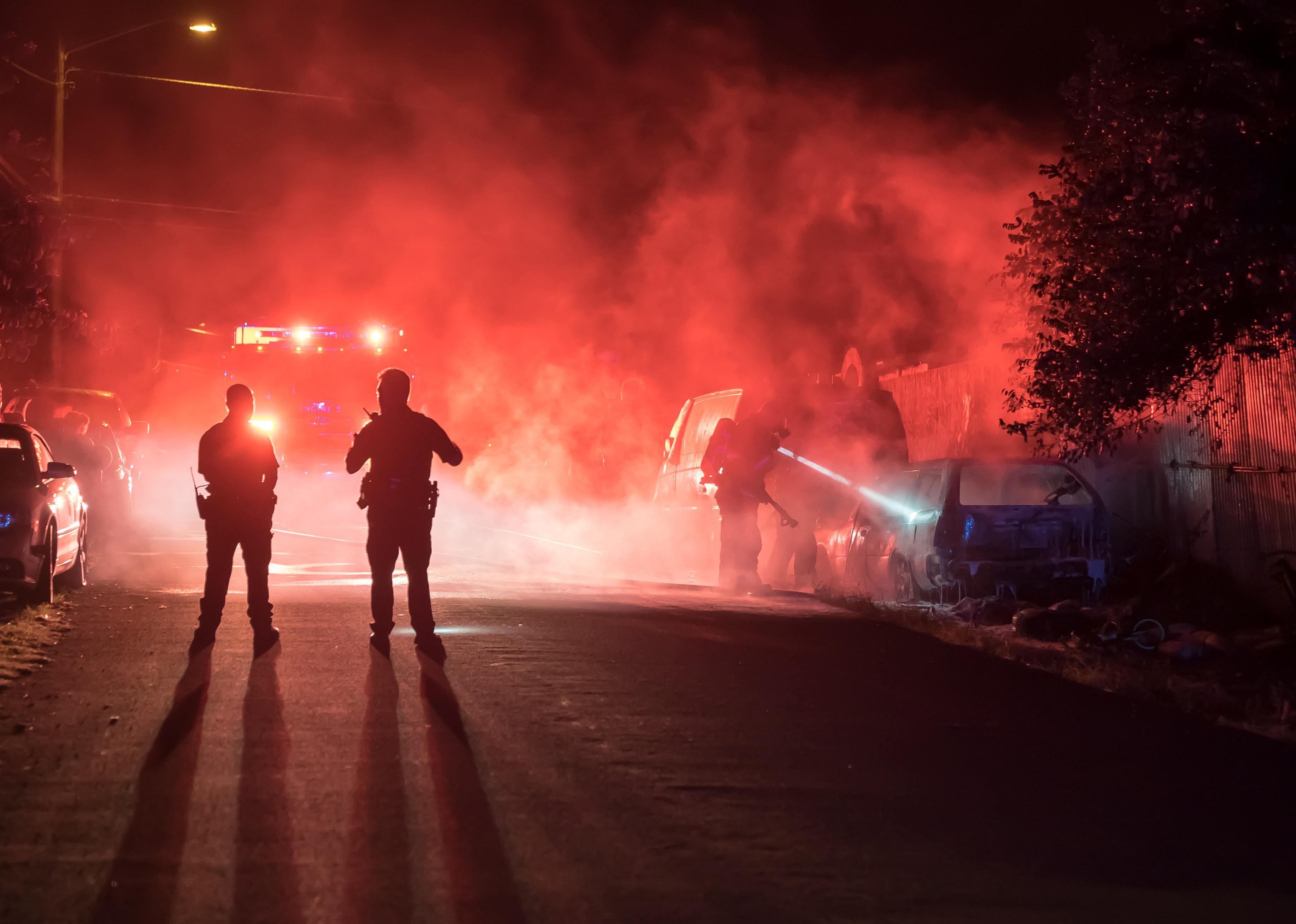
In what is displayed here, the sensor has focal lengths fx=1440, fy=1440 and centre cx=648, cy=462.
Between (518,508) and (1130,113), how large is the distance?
20705 mm

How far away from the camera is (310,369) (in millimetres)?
26250

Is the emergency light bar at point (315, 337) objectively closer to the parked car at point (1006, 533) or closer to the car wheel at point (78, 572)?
the car wheel at point (78, 572)

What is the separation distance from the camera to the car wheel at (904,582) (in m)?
12.4

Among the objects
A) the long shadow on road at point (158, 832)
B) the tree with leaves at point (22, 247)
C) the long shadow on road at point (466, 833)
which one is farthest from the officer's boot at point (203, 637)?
the tree with leaves at point (22, 247)

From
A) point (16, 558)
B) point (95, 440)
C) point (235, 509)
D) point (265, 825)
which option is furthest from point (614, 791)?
point (95, 440)

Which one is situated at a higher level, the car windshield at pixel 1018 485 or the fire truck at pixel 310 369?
the fire truck at pixel 310 369

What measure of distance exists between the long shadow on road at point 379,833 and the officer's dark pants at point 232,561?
2.28 meters

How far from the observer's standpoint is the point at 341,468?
88.9ft

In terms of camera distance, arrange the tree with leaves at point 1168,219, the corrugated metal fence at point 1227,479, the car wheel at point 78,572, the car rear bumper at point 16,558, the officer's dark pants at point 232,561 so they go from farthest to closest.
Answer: the car wheel at point 78,572, the corrugated metal fence at point 1227,479, the car rear bumper at point 16,558, the officer's dark pants at point 232,561, the tree with leaves at point 1168,219

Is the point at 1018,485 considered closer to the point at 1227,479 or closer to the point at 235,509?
the point at 1227,479

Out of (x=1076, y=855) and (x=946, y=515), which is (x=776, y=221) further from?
(x=1076, y=855)

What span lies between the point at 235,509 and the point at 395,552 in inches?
43.9

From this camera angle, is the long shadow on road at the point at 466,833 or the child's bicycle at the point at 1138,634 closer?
the long shadow on road at the point at 466,833

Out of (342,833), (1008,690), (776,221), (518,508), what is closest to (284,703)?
(342,833)
